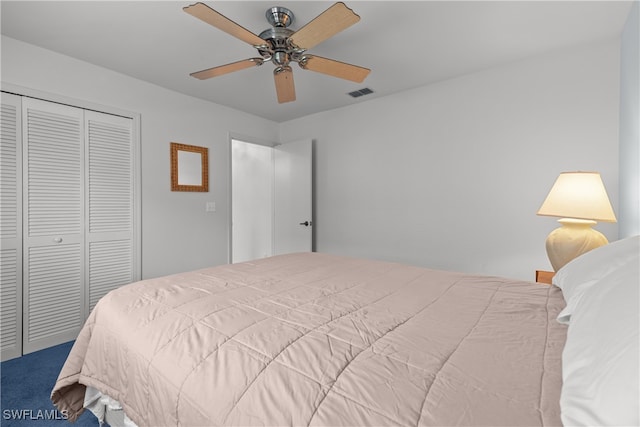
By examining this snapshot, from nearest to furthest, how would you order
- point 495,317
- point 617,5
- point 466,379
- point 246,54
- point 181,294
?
1. point 466,379
2. point 495,317
3. point 181,294
4. point 617,5
5. point 246,54

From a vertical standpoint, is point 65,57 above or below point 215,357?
above

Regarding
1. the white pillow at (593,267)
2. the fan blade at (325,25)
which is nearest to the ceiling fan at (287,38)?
the fan blade at (325,25)

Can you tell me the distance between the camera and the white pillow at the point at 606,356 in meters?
0.45

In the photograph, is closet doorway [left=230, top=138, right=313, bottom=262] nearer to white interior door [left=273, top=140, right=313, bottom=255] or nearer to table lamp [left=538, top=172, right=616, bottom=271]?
white interior door [left=273, top=140, right=313, bottom=255]

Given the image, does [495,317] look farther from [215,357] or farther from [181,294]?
[181,294]

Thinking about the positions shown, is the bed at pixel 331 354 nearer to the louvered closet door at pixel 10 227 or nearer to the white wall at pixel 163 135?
the louvered closet door at pixel 10 227

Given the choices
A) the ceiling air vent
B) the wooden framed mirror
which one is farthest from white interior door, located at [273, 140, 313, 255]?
the wooden framed mirror

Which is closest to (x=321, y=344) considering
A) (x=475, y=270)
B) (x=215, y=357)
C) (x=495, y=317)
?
(x=215, y=357)

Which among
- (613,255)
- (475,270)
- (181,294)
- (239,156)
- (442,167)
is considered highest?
(239,156)

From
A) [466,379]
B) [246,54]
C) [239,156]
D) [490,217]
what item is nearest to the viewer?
[466,379]

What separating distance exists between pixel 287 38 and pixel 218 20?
45 centimetres

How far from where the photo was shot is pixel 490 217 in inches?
106

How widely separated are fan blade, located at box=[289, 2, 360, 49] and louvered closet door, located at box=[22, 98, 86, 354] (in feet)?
7.17

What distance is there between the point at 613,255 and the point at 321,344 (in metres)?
0.94
